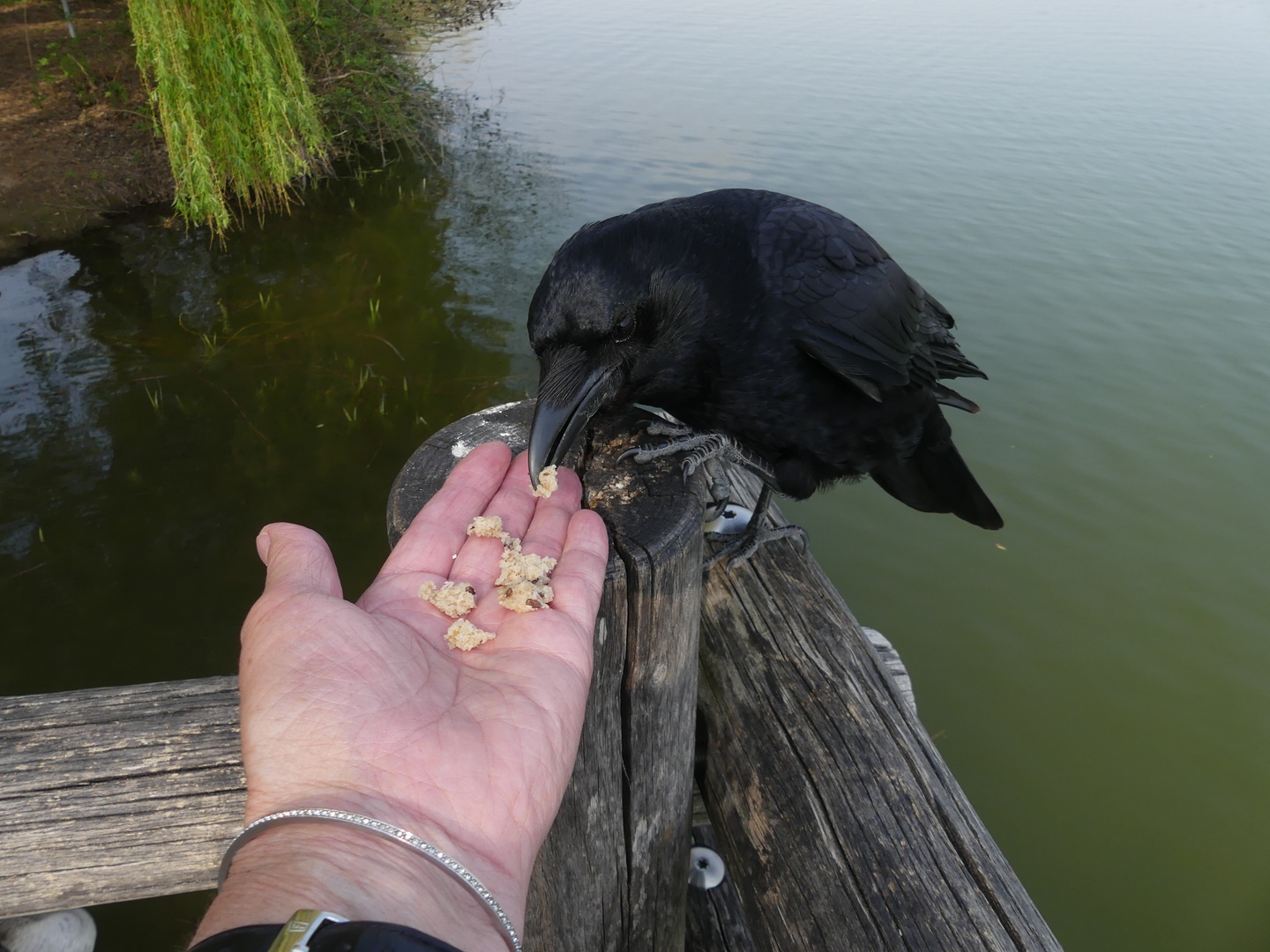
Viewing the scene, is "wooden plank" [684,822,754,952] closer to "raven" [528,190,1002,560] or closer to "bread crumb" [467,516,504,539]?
"raven" [528,190,1002,560]

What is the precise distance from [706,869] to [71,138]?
9856mm

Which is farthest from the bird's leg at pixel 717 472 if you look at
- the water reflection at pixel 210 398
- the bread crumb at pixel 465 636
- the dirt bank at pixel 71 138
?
the dirt bank at pixel 71 138

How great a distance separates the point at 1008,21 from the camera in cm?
1722

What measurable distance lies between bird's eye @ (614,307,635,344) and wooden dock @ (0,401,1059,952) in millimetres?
389

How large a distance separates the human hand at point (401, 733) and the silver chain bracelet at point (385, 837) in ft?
0.05

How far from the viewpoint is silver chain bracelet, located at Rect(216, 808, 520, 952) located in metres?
1.06

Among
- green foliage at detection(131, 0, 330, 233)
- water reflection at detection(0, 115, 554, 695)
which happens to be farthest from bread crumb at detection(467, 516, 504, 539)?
green foliage at detection(131, 0, 330, 233)

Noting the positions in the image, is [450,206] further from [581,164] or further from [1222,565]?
[1222,565]

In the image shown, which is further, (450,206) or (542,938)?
(450,206)

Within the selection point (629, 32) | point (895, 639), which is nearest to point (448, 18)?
point (629, 32)

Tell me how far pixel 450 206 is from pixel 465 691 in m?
8.15

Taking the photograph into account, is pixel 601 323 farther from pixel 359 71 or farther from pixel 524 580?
pixel 359 71

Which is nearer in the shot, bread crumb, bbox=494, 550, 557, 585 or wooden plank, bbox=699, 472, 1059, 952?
wooden plank, bbox=699, 472, 1059, 952

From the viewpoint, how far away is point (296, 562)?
141cm
